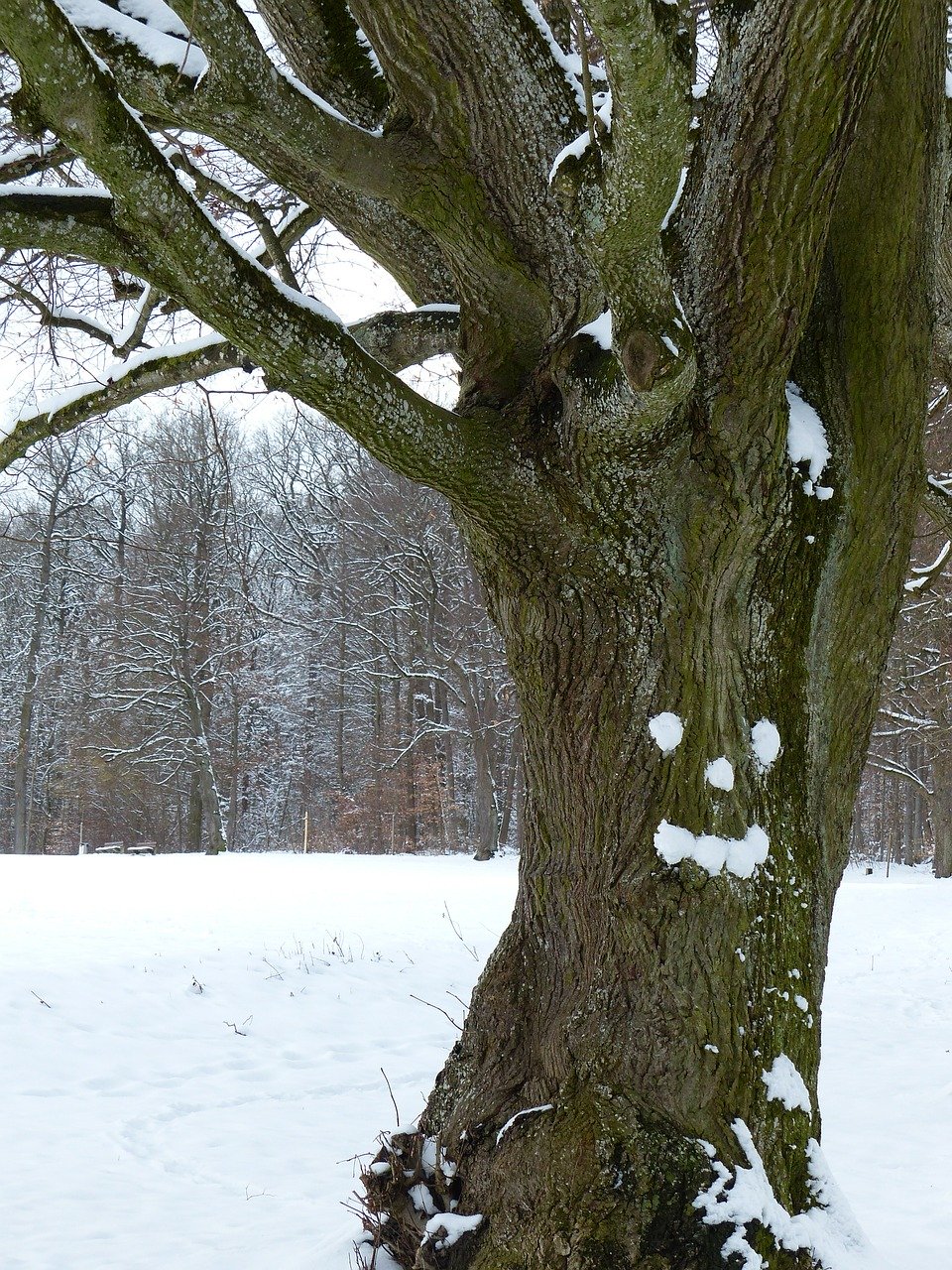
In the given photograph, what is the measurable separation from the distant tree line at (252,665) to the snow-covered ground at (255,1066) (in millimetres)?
11562

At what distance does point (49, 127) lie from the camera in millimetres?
2303

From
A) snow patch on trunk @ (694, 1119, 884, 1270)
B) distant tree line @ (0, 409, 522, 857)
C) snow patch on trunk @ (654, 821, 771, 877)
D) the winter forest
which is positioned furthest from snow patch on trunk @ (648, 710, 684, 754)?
distant tree line @ (0, 409, 522, 857)

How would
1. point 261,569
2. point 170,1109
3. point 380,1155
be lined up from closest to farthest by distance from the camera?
point 380,1155, point 170,1109, point 261,569

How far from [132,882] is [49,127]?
467 inches

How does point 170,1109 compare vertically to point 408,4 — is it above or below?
below

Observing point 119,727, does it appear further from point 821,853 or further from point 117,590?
point 821,853

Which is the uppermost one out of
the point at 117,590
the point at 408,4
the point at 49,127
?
the point at 117,590

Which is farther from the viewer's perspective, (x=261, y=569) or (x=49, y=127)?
(x=261, y=569)

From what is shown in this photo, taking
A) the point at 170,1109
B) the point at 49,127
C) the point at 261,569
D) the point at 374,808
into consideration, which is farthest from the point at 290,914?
the point at 261,569

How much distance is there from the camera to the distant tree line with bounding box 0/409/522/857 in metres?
23.4

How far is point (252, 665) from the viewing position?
28.5 metres

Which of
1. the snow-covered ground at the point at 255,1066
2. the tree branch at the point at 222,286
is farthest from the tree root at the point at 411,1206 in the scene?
the tree branch at the point at 222,286

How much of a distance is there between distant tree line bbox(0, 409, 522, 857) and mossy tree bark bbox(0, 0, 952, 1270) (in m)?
18.3

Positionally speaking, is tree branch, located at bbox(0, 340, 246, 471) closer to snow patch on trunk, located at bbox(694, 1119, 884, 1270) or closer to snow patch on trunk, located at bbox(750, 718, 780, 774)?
snow patch on trunk, located at bbox(750, 718, 780, 774)
